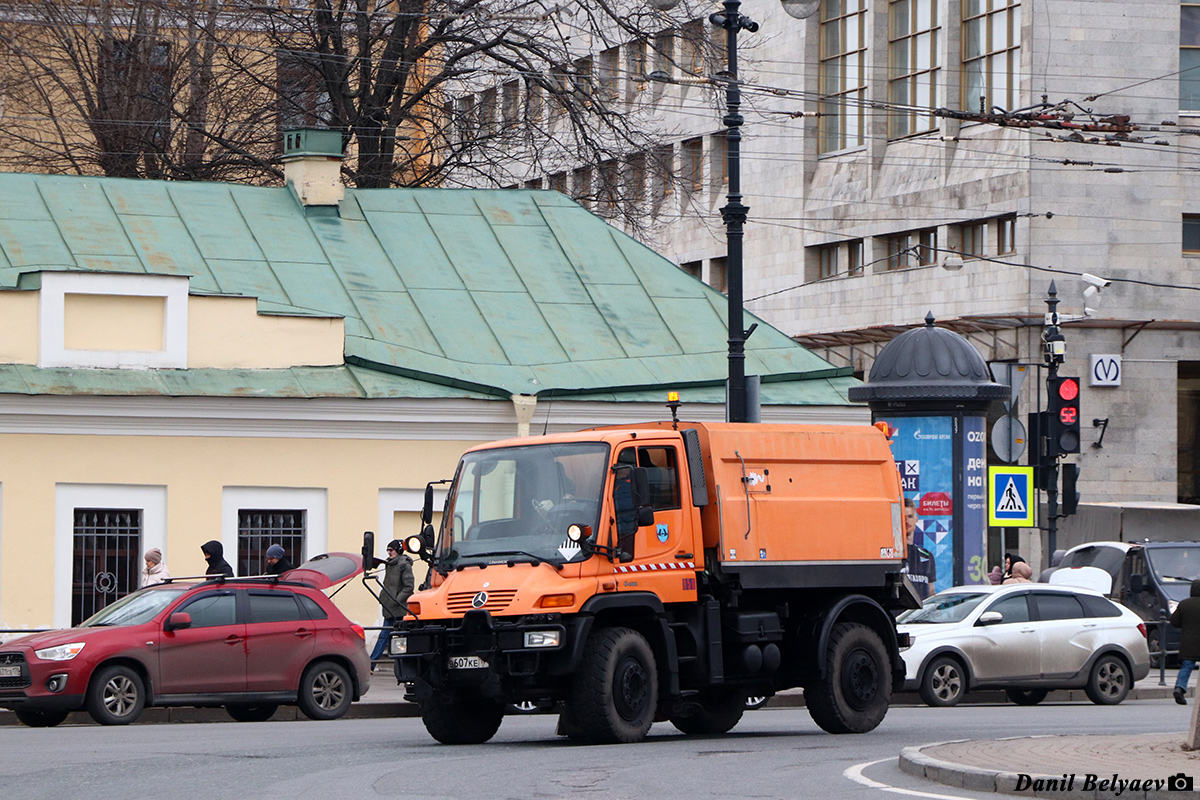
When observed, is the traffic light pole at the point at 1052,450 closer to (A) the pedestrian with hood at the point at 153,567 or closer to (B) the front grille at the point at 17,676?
(A) the pedestrian with hood at the point at 153,567

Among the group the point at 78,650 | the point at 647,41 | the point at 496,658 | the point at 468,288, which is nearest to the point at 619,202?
the point at 647,41

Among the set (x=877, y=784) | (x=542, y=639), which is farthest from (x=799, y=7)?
(x=877, y=784)

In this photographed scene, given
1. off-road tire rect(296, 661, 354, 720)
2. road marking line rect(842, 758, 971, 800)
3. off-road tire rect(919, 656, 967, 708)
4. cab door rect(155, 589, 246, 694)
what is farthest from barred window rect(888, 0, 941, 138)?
road marking line rect(842, 758, 971, 800)

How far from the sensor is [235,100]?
3628 cm

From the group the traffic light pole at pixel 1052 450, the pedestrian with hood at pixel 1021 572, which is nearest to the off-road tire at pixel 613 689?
the pedestrian with hood at pixel 1021 572

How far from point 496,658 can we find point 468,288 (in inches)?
573

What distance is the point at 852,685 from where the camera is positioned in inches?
635

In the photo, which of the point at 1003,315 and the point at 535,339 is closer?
the point at 535,339

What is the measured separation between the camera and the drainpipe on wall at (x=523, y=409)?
2567 cm

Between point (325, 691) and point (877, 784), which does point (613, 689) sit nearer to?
point (877, 784)

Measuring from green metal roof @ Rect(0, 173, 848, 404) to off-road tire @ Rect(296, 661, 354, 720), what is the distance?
6043 millimetres

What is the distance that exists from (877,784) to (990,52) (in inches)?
1541

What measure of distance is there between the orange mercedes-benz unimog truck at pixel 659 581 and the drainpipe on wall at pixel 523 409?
954 cm

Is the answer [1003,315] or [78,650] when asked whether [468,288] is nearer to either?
[78,650]
